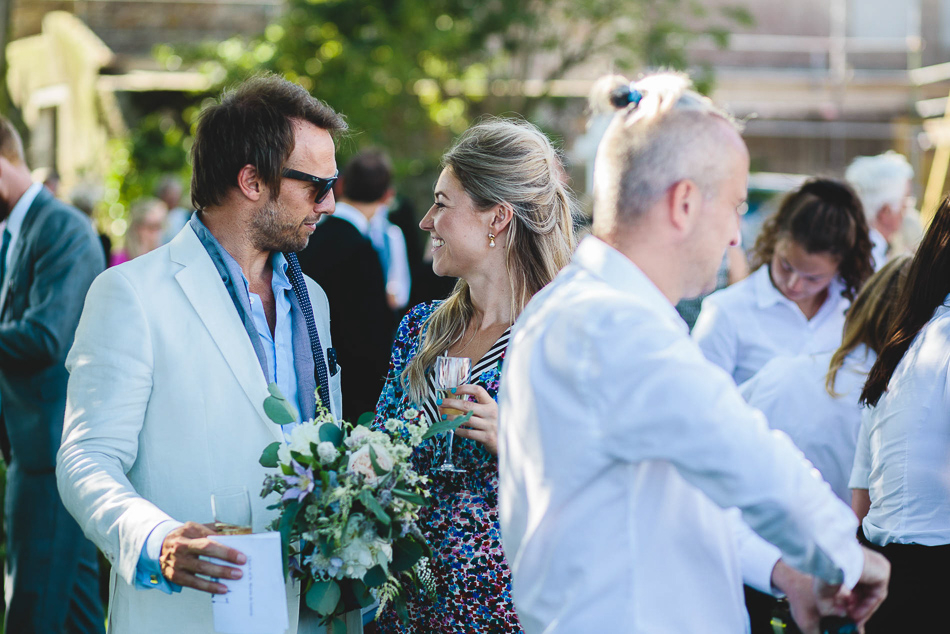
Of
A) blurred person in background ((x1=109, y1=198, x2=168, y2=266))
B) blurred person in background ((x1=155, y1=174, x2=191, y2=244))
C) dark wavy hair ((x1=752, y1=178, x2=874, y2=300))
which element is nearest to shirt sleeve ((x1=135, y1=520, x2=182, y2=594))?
dark wavy hair ((x1=752, y1=178, x2=874, y2=300))

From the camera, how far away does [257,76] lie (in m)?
2.65

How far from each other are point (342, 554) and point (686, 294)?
3.16 ft

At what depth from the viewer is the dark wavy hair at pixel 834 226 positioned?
162 inches

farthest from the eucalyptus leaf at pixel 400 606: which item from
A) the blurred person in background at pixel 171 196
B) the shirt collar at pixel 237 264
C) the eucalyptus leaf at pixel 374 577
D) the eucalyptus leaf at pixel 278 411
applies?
the blurred person in background at pixel 171 196

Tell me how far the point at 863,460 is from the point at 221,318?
1963 mm

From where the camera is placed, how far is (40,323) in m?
3.79

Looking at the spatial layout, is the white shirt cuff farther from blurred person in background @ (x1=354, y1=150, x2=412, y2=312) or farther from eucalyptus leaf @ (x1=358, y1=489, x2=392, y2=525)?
blurred person in background @ (x1=354, y1=150, x2=412, y2=312)

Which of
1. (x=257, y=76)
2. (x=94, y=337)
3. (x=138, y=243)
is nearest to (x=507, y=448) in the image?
(x=94, y=337)

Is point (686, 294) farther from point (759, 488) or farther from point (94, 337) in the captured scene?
point (94, 337)

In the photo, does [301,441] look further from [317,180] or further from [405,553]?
[317,180]

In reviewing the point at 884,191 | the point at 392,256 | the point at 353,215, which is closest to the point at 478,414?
the point at 353,215

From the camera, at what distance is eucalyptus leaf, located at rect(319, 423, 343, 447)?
7.06 ft

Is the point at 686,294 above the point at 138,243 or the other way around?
above

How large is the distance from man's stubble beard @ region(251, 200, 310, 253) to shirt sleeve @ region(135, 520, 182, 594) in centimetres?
81
